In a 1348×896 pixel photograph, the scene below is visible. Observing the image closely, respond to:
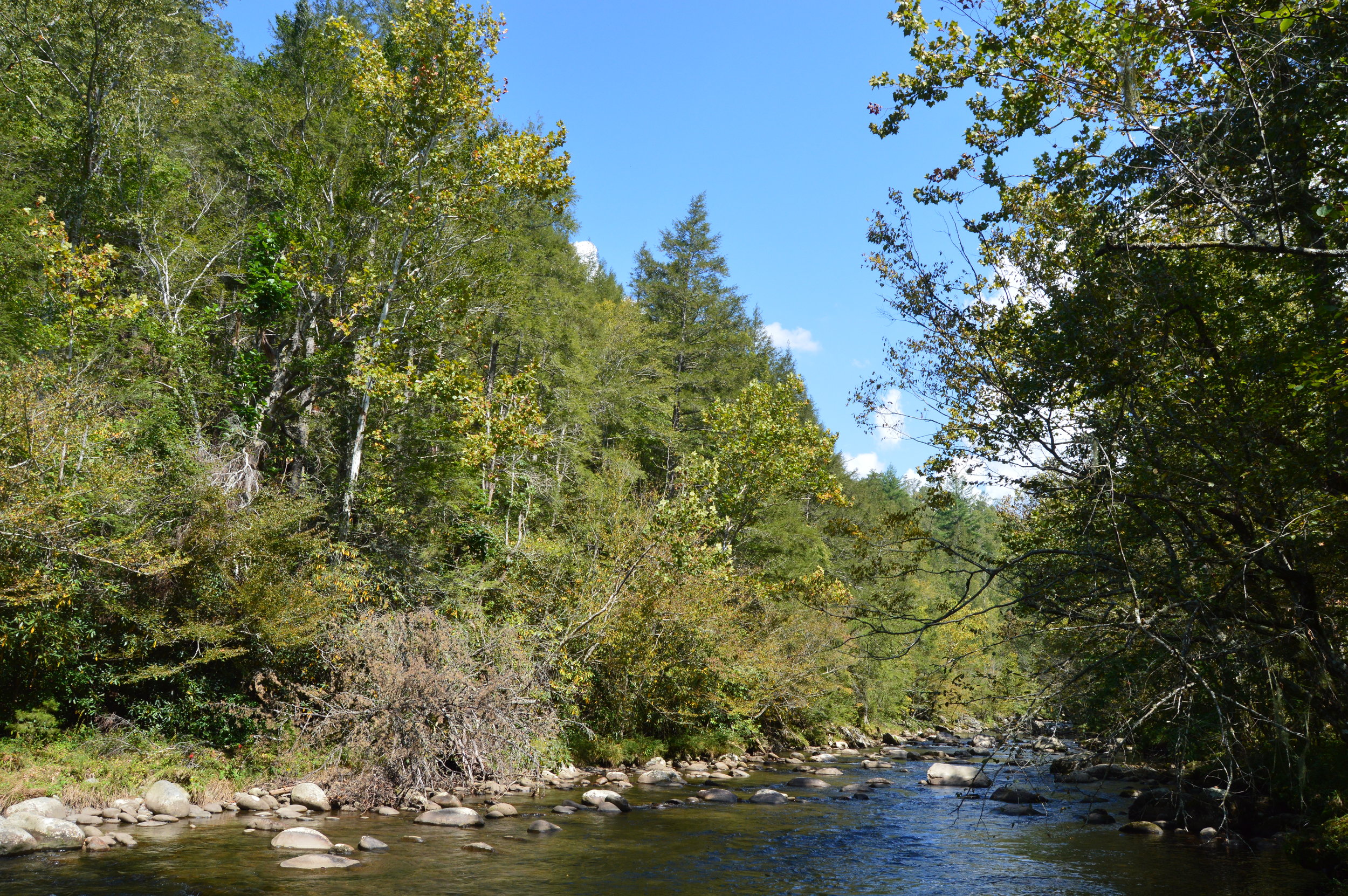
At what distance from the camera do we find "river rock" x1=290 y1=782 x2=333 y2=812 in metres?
12.9

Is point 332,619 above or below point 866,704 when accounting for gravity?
above

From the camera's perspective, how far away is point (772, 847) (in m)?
11.8

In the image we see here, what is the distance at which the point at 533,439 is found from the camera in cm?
1650

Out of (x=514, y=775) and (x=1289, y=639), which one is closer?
(x=1289, y=639)

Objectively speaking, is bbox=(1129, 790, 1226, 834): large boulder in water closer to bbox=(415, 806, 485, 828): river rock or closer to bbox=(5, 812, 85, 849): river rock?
bbox=(415, 806, 485, 828): river rock

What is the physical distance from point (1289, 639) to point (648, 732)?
50.3 ft

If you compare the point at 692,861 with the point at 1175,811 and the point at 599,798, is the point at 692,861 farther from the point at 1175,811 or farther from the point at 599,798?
the point at 1175,811

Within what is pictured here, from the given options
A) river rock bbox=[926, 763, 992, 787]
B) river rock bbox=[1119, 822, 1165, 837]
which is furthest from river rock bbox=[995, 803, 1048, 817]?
river rock bbox=[926, 763, 992, 787]

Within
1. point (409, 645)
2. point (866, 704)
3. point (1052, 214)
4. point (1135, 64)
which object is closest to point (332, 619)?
point (409, 645)

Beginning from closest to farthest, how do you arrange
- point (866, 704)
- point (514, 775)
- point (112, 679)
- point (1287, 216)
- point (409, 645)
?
point (1287, 216), point (112, 679), point (409, 645), point (514, 775), point (866, 704)

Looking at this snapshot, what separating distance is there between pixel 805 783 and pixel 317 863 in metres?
11.2

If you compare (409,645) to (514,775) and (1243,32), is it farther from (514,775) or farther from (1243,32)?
(1243,32)

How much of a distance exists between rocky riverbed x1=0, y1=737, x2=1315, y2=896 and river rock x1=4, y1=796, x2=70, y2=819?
27 mm

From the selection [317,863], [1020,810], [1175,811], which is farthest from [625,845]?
[1175,811]
